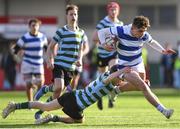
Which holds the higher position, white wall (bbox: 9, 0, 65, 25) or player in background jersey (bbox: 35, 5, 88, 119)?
player in background jersey (bbox: 35, 5, 88, 119)

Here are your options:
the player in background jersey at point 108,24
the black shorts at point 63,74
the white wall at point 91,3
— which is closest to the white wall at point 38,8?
the white wall at point 91,3

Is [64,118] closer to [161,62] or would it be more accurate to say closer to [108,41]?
[108,41]

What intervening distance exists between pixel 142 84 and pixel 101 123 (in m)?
1.00

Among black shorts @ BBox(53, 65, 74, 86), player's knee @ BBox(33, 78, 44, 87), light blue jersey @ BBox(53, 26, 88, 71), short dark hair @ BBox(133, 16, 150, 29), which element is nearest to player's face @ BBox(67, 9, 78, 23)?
light blue jersey @ BBox(53, 26, 88, 71)

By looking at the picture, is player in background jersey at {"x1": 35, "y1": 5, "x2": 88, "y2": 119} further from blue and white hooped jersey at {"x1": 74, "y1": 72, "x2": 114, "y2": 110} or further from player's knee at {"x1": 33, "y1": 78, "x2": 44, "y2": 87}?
player's knee at {"x1": 33, "y1": 78, "x2": 44, "y2": 87}

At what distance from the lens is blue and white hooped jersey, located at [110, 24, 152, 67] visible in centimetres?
1495

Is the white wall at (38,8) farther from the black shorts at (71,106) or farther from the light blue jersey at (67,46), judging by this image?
the black shorts at (71,106)

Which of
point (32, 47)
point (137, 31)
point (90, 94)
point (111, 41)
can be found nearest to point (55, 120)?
point (90, 94)

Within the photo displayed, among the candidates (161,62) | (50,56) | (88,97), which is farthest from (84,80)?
(88,97)

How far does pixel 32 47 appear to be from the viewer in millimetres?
20516

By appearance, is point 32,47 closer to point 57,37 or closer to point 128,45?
point 57,37

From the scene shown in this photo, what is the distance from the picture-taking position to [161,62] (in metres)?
43.4

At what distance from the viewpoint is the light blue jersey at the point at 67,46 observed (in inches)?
661

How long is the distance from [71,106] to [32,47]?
6855mm
